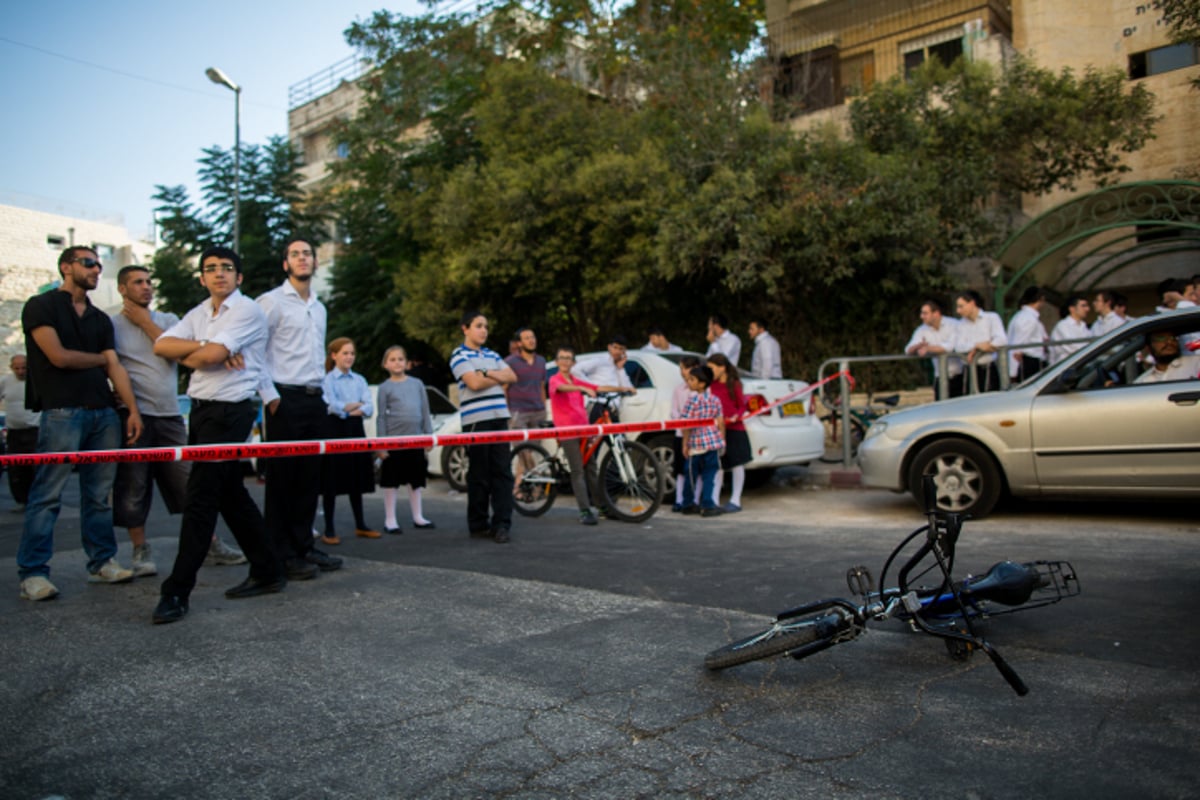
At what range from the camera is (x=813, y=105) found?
21.8 meters

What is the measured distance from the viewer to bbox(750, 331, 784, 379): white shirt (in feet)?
37.6

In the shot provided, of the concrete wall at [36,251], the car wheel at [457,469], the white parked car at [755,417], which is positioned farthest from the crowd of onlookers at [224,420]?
the concrete wall at [36,251]

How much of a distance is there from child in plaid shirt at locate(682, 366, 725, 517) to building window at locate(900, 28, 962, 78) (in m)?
14.9

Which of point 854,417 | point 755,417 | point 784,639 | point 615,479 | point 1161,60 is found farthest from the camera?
point 1161,60

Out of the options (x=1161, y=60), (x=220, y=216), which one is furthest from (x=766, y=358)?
(x=220, y=216)

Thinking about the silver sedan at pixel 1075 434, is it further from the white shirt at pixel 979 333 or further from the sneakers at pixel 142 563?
the sneakers at pixel 142 563

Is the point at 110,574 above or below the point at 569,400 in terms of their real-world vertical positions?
below

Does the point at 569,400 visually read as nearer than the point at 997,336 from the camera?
Yes

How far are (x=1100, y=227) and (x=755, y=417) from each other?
22.1 ft

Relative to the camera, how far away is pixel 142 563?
5.96m

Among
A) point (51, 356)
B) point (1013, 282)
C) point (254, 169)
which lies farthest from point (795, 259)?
point (254, 169)

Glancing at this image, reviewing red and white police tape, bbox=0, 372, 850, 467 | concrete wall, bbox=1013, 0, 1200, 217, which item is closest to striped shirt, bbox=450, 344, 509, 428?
red and white police tape, bbox=0, 372, 850, 467

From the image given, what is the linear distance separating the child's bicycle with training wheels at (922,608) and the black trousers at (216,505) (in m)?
2.86

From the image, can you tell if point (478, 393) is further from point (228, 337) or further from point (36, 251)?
point (36, 251)
